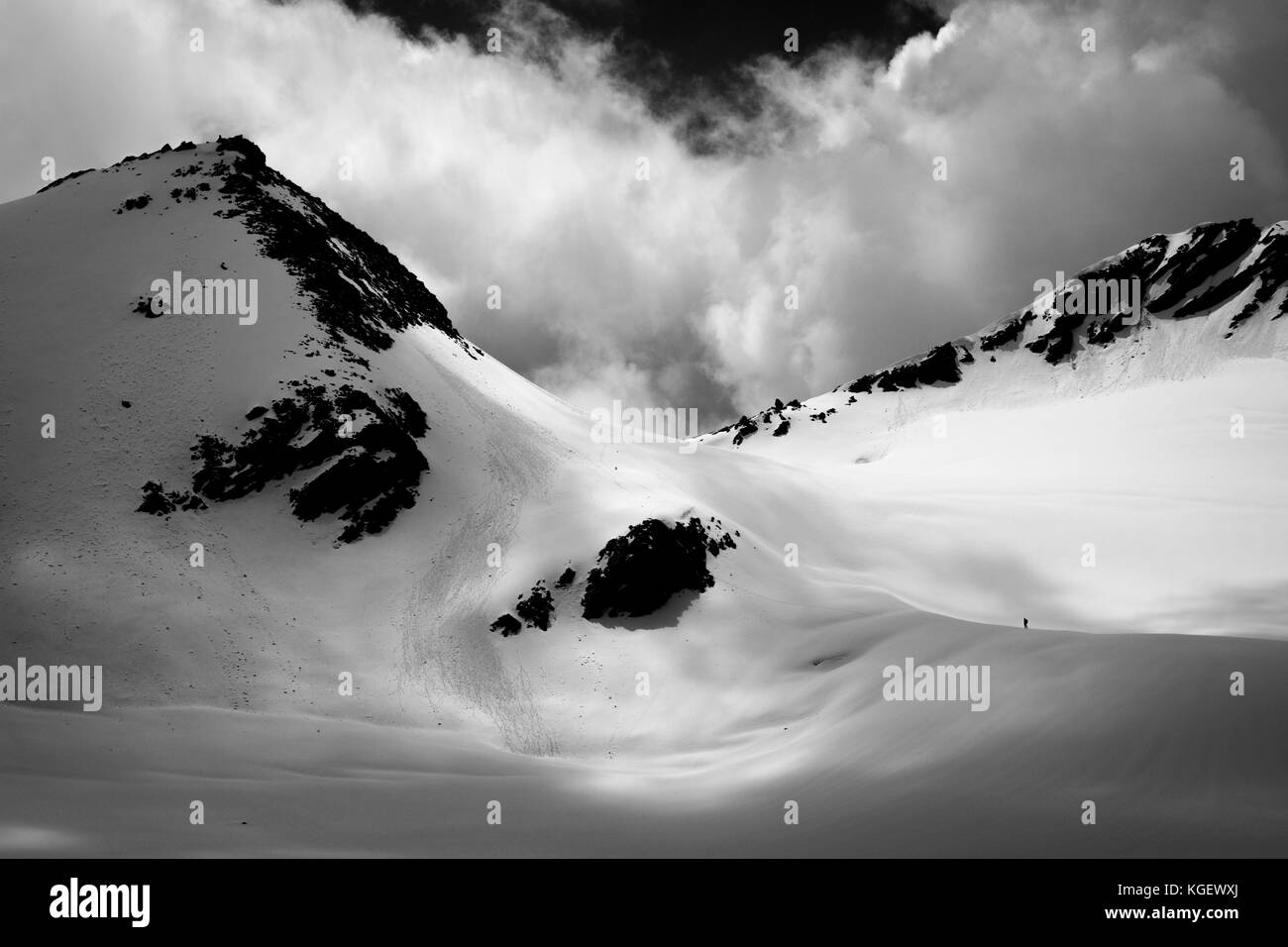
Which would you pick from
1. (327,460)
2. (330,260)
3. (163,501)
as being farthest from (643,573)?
(330,260)

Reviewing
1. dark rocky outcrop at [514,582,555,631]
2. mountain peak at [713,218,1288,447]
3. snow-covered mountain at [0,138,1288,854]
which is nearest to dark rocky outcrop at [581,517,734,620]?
snow-covered mountain at [0,138,1288,854]

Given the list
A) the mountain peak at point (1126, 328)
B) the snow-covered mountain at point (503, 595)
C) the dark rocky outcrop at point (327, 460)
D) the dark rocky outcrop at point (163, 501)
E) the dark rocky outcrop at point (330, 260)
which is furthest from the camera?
the mountain peak at point (1126, 328)

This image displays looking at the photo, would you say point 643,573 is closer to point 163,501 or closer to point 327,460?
point 327,460

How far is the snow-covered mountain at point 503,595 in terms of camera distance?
20172 millimetres

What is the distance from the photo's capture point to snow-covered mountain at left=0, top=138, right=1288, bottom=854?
20172mm

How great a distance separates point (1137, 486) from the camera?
67688mm

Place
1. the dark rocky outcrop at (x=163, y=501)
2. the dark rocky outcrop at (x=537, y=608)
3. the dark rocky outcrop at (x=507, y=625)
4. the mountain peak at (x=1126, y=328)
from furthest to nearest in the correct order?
the mountain peak at (x=1126, y=328) < the dark rocky outcrop at (x=163, y=501) < the dark rocky outcrop at (x=537, y=608) < the dark rocky outcrop at (x=507, y=625)

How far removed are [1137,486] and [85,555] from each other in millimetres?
81273

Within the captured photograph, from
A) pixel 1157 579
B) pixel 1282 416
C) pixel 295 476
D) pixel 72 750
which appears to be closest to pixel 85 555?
pixel 295 476

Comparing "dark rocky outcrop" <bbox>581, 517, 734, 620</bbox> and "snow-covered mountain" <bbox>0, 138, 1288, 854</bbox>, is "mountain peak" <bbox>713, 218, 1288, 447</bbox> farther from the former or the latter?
"dark rocky outcrop" <bbox>581, 517, 734, 620</bbox>

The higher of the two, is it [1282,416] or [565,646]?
[1282,416]

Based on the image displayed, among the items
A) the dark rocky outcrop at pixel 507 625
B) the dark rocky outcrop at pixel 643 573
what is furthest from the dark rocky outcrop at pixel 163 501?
the dark rocky outcrop at pixel 643 573

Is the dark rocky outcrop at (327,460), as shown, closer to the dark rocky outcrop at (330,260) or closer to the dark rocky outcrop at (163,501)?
the dark rocky outcrop at (163,501)
